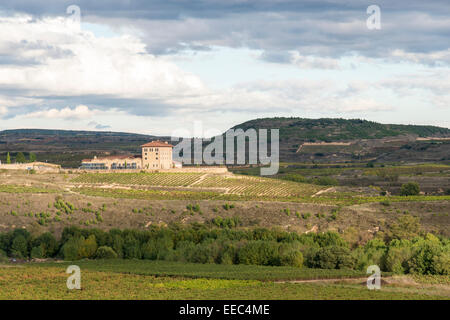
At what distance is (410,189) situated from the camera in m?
105

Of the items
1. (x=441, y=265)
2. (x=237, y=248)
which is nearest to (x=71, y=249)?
(x=237, y=248)

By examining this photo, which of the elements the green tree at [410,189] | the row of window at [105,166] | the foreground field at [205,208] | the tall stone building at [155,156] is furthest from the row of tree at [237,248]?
the row of window at [105,166]

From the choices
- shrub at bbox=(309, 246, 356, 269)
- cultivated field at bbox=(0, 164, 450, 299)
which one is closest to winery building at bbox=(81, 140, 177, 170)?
cultivated field at bbox=(0, 164, 450, 299)

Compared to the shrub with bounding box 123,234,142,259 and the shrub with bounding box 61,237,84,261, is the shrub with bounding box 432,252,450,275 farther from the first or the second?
the shrub with bounding box 61,237,84,261

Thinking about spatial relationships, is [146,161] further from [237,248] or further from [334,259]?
[334,259]

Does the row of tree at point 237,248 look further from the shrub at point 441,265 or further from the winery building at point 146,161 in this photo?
the winery building at point 146,161

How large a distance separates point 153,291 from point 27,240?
1088 inches

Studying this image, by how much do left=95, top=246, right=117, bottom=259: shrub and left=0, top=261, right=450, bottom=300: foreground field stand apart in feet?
27.2

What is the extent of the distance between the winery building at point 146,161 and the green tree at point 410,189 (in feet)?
137

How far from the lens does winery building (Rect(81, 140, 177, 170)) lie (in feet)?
402

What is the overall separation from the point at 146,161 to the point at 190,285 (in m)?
78.0

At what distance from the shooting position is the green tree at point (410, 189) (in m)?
104

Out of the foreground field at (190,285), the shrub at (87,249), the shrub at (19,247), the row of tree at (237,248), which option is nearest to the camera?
the foreground field at (190,285)

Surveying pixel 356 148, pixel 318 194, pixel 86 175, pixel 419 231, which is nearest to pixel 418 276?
pixel 419 231
